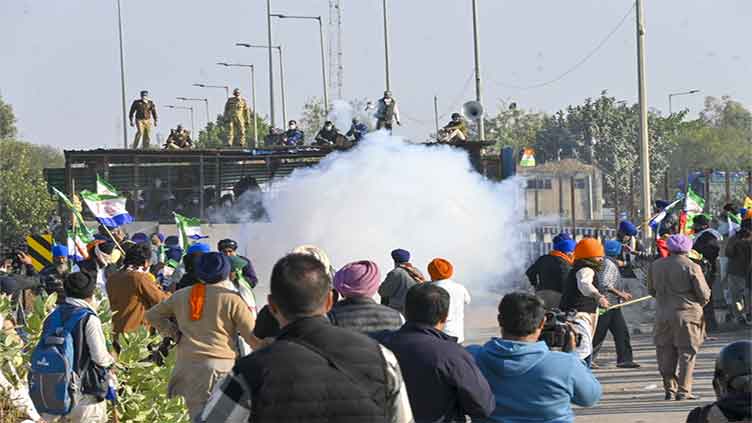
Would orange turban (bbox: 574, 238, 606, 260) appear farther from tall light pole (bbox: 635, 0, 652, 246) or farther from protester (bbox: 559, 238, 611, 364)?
tall light pole (bbox: 635, 0, 652, 246)

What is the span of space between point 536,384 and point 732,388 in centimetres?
132

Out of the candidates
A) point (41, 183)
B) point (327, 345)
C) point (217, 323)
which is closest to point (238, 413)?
point (327, 345)

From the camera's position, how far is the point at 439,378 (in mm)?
5926

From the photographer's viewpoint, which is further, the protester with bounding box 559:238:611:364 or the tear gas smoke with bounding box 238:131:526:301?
the tear gas smoke with bounding box 238:131:526:301

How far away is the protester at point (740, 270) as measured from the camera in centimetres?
1658

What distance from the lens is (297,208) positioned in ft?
94.8

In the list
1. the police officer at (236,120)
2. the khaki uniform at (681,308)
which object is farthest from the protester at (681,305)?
the police officer at (236,120)

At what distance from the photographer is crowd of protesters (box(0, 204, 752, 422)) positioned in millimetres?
4387

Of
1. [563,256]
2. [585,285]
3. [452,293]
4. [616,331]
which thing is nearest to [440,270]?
[452,293]

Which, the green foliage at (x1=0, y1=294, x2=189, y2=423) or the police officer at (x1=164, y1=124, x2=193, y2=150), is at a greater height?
the police officer at (x1=164, y1=124, x2=193, y2=150)

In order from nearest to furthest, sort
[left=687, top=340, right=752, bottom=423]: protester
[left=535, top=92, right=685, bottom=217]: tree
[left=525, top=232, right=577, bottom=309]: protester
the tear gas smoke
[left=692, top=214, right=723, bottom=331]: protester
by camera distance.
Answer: [left=687, top=340, right=752, bottom=423]: protester
[left=525, top=232, right=577, bottom=309]: protester
[left=692, top=214, right=723, bottom=331]: protester
the tear gas smoke
[left=535, top=92, right=685, bottom=217]: tree

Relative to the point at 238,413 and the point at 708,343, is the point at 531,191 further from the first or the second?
the point at 238,413

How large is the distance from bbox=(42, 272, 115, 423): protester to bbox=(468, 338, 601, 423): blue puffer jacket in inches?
109

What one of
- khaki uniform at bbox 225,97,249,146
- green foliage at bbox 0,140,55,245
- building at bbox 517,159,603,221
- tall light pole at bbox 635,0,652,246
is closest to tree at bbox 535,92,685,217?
building at bbox 517,159,603,221
